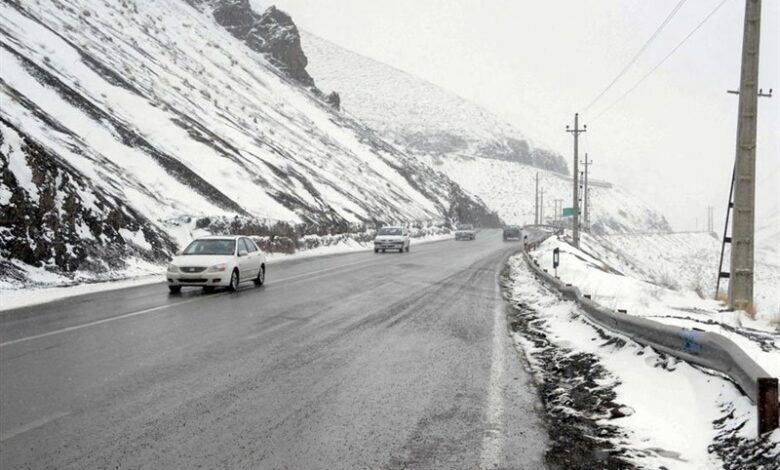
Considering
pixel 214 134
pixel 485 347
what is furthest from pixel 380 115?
pixel 485 347

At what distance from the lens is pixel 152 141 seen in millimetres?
35875

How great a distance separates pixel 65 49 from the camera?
126 feet

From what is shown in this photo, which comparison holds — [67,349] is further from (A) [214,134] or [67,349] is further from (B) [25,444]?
(A) [214,134]

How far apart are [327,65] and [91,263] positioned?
160034mm

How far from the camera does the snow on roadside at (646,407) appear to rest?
4.70m

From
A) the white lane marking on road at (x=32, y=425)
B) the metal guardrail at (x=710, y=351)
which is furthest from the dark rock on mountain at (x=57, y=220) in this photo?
the metal guardrail at (x=710, y=351)

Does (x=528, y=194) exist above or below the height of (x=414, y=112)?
below

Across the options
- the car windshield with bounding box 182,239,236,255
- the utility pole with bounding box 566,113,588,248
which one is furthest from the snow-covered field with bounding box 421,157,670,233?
the car windshield with bounding box 182,239,236,255

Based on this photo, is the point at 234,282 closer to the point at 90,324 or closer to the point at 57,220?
the point at 90,324

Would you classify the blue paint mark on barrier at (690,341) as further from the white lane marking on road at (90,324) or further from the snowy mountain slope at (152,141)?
the snowy mountain slope at (152,141)

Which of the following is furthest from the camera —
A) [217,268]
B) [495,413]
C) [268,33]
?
[268,33]

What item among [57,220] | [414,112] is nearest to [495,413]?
[57,220]

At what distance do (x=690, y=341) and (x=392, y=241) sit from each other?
103ft

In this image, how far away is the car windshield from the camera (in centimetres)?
1711
